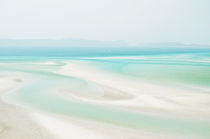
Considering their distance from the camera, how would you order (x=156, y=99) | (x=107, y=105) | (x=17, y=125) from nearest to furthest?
(x=17, y=125) < (x=107, y=105) < (x=156, y=99)

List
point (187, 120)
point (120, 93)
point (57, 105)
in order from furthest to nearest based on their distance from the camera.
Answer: point (120, 93), point (57, 105), point (187, 120)

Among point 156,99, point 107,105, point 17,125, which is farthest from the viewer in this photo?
point 156,99

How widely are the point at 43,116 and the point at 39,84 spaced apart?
686cm

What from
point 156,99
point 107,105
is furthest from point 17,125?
point 156,99

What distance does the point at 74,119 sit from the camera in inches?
319

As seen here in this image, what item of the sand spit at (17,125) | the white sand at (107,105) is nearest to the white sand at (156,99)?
the white sand at (107,105)

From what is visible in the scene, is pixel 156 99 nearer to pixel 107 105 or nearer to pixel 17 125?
pixel 107 105

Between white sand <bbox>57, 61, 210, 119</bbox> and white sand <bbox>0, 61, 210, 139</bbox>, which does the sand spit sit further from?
white sand <bbox>57, 61, 210, 119</bbox>

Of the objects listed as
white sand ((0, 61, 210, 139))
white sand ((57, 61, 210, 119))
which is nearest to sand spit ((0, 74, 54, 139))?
white sand ((0, 61, 210, 139))

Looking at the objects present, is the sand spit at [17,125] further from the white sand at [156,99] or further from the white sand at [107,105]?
the white sand at [156,99]

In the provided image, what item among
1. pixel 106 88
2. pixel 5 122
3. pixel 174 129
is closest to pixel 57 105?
pixel 5 122

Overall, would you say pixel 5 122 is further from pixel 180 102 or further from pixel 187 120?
pixel 180 102

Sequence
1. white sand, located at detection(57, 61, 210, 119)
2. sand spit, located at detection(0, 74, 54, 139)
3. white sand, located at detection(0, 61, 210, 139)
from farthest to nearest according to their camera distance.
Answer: white sand, located at detection(57, 61, 210, 119) < white sand, located at detection(0, 61, 210, 139) < sand spit, located at detection(0, 74, 54, 139)

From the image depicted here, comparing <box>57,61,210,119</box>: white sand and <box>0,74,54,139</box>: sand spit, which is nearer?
<box>0,74,54,139</box>: sand spit
